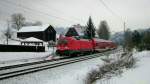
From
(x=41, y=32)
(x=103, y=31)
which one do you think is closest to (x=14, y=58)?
(x=41, y=32)

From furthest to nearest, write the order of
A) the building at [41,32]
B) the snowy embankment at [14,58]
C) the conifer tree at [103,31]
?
the conifer tree at [103,31]
the building at [41,32]
the snowy embankment at [14,58]

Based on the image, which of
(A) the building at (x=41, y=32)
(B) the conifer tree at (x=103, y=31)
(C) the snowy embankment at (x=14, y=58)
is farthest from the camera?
(B) the conifer tree at (x=103, y=31)

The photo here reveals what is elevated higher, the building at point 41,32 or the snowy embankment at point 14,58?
the building at point 41,32

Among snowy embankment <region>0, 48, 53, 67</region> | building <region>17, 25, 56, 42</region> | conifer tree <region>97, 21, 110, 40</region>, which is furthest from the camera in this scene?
conifer tree <region>97, 21, 110, 40</region>

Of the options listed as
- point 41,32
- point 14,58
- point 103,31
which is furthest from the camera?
point 103,31

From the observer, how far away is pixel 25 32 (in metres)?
87.8

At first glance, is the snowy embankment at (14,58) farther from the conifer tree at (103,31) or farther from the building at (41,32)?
the conifer tree at (103,31)

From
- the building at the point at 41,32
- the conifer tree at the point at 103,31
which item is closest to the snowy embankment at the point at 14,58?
the building at the point at 41,32

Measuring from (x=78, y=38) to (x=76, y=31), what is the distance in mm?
59359

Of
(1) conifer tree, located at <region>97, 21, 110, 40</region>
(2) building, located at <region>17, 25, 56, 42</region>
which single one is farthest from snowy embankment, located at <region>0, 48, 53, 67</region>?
(1) conifer tree, located at <region>97, 21, 110, 40</region>

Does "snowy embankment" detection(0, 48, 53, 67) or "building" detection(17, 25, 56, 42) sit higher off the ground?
"building" detection(17, 25, 56, 42)

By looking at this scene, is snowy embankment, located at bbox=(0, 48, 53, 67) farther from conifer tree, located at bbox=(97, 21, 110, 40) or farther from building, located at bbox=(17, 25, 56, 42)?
conifer tree, located at bbox=(97, 21, 110, 40)

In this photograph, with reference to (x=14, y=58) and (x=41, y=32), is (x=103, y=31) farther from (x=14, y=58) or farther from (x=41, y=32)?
(x=14, y=58)

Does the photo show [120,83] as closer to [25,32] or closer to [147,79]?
[147,79]
